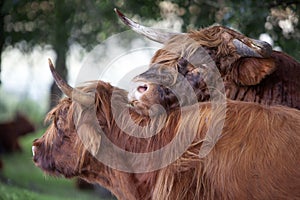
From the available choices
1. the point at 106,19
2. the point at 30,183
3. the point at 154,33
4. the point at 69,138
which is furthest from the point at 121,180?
the point at 30,183

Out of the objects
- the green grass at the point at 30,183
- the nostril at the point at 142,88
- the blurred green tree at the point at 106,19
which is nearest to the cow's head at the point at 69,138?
the nostril at the point at 142,88

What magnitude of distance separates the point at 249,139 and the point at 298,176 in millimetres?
379

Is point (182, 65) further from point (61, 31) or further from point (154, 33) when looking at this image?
point (61, 31)

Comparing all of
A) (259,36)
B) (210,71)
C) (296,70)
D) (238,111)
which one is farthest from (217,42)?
(259,36)

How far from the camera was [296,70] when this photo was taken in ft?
19.7

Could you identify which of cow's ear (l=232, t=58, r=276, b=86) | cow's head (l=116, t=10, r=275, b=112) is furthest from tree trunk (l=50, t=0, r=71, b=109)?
cow's ear (l=232, t=58, r=276, b=86)

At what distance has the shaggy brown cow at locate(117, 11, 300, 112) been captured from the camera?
589 cm

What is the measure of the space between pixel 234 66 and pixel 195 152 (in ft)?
5.56

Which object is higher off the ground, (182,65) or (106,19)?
(182,65)

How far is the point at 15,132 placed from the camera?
608 inches

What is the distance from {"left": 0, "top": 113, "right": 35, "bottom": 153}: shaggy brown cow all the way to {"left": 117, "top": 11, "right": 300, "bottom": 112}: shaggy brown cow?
9444 mm

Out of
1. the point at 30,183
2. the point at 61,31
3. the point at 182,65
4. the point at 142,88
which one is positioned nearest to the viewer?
the point at 142,88

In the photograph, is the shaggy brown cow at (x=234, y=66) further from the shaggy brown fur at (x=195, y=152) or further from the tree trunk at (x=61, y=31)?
the tree trunk at (x=61, y=31)

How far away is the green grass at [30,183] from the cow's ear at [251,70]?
559 centimetres
